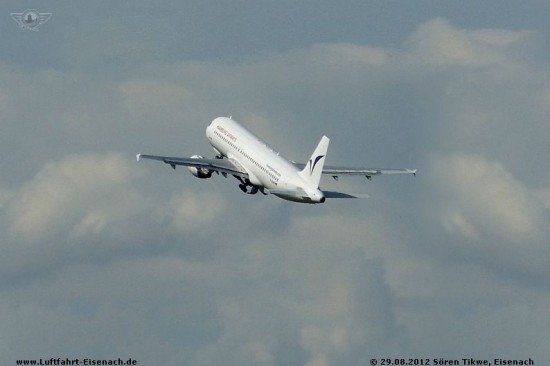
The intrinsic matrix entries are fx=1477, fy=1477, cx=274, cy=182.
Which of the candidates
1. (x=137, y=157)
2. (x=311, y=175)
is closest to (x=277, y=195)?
(x=311, y=175)

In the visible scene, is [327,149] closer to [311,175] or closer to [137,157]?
[311,175]

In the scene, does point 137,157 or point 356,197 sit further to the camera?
point 137,157

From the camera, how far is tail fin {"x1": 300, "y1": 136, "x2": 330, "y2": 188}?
634 feet

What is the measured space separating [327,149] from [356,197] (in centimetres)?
1174

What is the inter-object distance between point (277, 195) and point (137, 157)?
64.0 ft

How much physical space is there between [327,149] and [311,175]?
4.28 m

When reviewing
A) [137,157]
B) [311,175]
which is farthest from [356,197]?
[137,157]

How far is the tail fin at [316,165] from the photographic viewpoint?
19325 centimetres

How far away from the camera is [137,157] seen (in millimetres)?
198000

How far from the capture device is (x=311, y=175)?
635ft

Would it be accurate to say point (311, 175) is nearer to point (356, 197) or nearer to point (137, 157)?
point (356, 197)

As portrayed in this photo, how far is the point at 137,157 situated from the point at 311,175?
23749 millimetres

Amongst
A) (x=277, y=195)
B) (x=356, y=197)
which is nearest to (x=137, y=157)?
(x=277, y=195)

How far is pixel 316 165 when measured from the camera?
19362 centimetres
